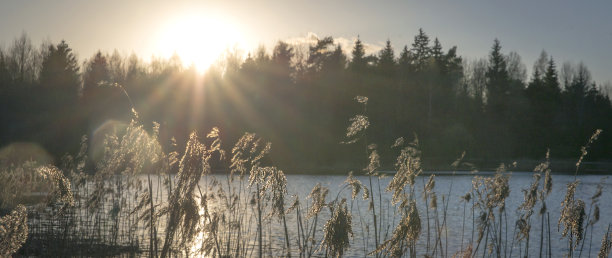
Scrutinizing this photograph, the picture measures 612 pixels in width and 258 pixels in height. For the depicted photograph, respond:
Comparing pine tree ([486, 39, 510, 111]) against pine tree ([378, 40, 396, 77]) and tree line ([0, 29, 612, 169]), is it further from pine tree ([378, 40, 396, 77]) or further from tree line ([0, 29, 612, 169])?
pine tree ([378, 40, 396, 77])

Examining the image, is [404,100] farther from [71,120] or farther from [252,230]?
[252,230]

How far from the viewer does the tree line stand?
51094 mm

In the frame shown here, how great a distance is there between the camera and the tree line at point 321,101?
5109cm

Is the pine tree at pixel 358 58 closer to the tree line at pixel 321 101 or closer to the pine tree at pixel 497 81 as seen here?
the tree line at pixel 321 101

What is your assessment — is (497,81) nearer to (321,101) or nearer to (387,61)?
(387,61)

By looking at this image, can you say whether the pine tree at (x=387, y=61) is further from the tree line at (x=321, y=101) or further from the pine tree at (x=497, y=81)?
the pine tree at (x=497, y=81)

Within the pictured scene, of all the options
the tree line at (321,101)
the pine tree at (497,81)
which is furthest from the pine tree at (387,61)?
the pine tree at (497,81)

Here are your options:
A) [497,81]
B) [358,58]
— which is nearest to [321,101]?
[358,58]

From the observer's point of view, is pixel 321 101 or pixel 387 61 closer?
pixel 321 101

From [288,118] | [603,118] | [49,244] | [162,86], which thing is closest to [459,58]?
[603,118]

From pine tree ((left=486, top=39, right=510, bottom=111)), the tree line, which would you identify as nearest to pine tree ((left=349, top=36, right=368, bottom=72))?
the tree line

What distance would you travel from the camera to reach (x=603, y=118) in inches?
3118

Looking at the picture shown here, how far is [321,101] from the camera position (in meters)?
64.9

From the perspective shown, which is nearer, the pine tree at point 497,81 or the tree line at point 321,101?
the tree line at point 321,101
